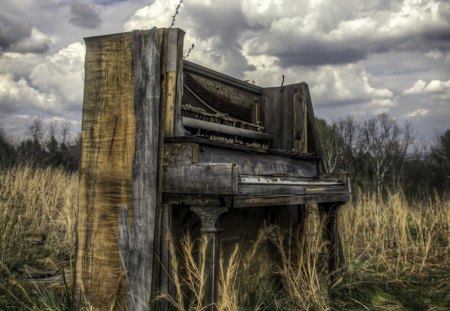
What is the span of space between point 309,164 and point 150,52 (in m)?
2.23

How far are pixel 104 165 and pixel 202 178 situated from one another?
82 centimetres

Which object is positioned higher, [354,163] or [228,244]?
[354,163]

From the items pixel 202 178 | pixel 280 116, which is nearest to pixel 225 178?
pixel 202 178

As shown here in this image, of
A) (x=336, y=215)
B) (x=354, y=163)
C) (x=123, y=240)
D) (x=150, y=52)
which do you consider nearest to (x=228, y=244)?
(x=123, y=240)

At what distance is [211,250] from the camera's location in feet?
9.61

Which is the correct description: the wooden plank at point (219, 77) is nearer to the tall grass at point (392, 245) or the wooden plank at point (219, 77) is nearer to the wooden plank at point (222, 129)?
the wooden plank at point (222, 129)

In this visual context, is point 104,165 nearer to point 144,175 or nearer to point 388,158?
point 144,175

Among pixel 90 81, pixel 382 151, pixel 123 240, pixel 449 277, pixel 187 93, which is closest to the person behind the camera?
pixel 123 240

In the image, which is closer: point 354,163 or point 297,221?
point 297,221

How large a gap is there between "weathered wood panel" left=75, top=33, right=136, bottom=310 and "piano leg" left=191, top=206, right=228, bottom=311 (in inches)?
24.6

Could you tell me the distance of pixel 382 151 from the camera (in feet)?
100

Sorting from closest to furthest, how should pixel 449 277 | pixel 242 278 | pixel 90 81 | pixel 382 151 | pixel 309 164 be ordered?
pixel 90 81
pixel 242 278
pixel 309 164
pixel 449 277
pixel 382 151

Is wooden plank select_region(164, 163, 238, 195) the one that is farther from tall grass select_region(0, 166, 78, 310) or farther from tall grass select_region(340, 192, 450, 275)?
tall grass select_region(340, 192, 450, 275)

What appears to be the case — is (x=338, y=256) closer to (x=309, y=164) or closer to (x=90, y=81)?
(x=309, y=164)
